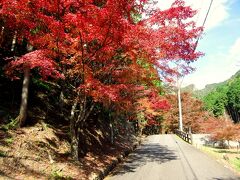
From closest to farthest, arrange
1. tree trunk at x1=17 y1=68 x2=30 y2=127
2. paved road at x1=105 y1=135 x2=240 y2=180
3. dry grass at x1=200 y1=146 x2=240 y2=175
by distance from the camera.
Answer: paved road at x1=105 y1=135 x2=240 y2=180, tree trunk at x1=17 y1=68 x2=30 y2=127, dry grass at x1=200 y1=146 x2=240 y2=175

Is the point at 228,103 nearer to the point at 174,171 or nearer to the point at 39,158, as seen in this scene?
the point at 174,171

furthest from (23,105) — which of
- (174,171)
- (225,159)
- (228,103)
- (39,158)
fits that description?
(228,103)

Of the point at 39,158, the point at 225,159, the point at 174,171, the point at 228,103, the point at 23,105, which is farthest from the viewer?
the point at 228,103

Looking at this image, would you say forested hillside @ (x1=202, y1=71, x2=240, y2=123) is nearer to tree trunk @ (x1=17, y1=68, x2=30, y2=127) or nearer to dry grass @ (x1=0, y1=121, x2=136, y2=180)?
dry grass @ (x1=0, y1=121, x2=136, y2=180)

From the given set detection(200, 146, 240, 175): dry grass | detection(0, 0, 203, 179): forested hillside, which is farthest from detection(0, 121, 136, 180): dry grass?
detection(200, 146, 240, 175): dry grass

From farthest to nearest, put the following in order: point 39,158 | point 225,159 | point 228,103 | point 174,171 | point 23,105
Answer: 1. point 228,103
2. point 225,159
3. point 174,171
4. point 23,105
5. point 39,158

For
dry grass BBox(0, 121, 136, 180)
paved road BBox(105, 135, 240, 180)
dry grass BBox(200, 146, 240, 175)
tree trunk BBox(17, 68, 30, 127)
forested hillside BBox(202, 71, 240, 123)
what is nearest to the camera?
dry grass BBox(0, 121, 136, 180)

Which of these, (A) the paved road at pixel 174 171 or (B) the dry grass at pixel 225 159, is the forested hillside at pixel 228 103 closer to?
(B) the dry grass at pixel 225 159

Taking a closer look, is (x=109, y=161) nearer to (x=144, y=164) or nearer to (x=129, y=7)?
(x=144, y=164)

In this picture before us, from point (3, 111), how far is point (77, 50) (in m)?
4.34

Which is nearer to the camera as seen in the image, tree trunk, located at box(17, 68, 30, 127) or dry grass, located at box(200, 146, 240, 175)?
tree trunk, located at box(17, 68, 30, 127)

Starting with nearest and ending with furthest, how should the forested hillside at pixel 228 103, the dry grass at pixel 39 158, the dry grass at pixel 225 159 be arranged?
the dry grass at pixel 39 158
the dry grass at pixel 225 159
the forested hillside at pixel 228 103

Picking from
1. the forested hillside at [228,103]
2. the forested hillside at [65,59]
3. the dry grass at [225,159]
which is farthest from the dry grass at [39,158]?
the forested hillside at [228,103]

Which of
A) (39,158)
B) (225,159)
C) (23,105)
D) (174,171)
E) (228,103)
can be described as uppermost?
(228,103)
